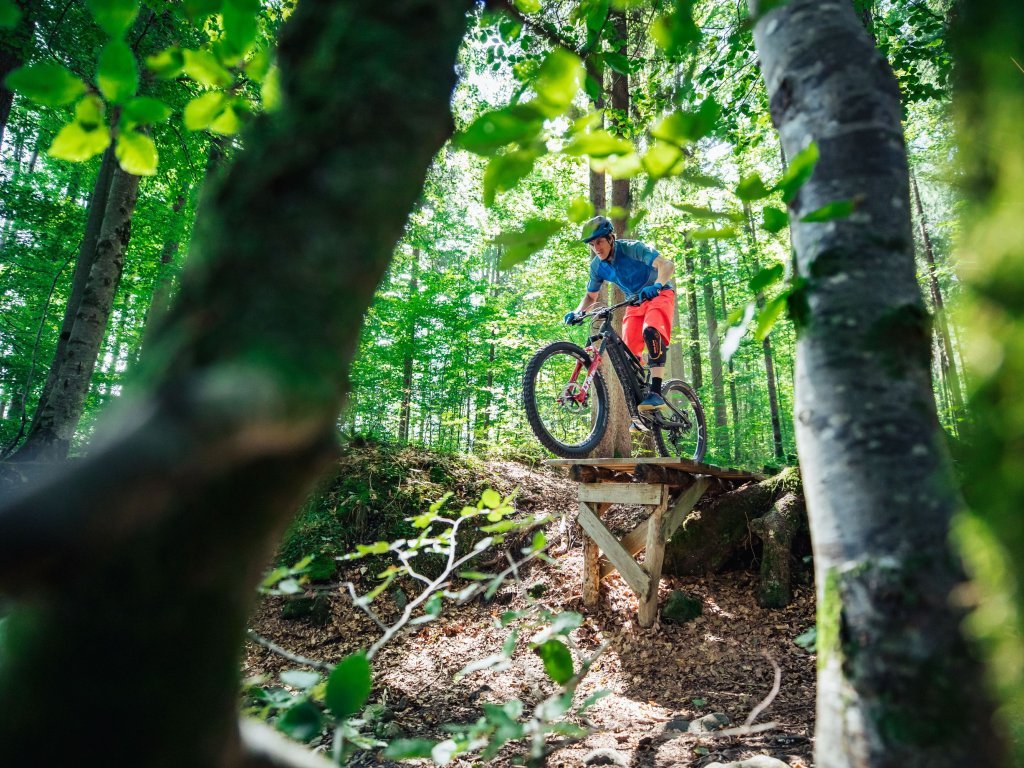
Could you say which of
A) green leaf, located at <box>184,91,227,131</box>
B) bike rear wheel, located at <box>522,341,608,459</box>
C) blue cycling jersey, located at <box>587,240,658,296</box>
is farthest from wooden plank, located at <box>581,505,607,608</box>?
green leaf, located at <box>184,91,227,131</box>

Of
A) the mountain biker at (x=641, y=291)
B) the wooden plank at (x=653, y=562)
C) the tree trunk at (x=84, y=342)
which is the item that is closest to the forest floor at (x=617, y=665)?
the wooden plank at (x=653, y=562)

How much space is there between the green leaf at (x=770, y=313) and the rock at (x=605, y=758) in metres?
3.23

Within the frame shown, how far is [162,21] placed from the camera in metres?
6.15

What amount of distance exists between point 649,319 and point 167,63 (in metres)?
5.08

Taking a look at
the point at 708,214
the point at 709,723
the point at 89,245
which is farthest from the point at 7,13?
the point at 89,245

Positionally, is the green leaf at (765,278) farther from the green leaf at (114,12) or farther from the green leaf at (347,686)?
the green leaf at (114,12)

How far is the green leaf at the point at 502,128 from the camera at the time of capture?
0.73m

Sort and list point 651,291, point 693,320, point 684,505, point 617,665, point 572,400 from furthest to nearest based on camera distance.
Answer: point 693,320 < point 684,505 < point 572,400 < point 651,291 < point 617,665

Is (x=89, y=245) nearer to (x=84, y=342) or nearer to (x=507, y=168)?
(x=84, y=342)

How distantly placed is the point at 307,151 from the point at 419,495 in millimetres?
6901

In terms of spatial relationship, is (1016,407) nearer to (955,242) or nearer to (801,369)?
(955,242)

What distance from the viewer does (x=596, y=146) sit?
78cm

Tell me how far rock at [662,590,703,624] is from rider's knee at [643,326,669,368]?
2.35 meters

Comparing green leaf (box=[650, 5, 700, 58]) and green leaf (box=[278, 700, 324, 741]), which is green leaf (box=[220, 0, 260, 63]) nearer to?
green leaf (box=[650, 5, 700, 58])
